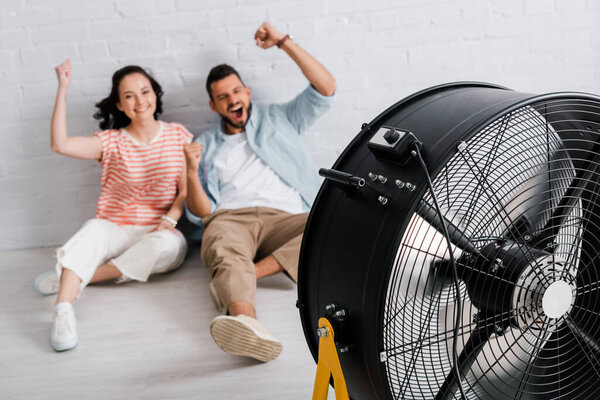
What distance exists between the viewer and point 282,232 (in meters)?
2.25

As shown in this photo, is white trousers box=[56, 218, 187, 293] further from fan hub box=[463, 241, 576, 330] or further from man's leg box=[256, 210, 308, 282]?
fan hub box=[463, 241, 576, 330]

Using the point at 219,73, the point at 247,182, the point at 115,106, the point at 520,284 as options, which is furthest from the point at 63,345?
the point at 520,284

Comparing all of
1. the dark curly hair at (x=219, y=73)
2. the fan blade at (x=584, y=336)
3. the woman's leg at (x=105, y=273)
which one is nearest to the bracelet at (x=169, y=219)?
the woman's leg at (x=105, y=273)

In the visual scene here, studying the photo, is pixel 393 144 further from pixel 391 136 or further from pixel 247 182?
pixel 247 182

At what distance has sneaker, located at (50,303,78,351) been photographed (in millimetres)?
1812

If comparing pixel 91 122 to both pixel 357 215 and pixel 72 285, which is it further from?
pixel 357 215

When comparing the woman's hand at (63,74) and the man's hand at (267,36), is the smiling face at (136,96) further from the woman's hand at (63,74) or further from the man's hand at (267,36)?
the man's hand at (267,36)

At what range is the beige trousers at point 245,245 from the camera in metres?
1.92

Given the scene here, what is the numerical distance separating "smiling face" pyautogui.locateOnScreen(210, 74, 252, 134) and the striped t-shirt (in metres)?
0.23

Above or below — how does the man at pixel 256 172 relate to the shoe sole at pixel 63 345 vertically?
above

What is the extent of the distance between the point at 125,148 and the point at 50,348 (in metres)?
0.88

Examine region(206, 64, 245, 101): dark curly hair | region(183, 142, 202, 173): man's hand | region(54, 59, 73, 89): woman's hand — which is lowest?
region(183, 142, 202, 173): man's hand

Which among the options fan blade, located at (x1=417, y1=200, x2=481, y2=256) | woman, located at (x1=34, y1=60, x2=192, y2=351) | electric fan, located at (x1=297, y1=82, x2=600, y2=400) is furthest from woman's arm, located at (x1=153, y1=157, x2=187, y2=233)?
fan blade, located at (x1=417, y1=200, x2=481, y2=256)

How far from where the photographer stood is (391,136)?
1074 millimetres
